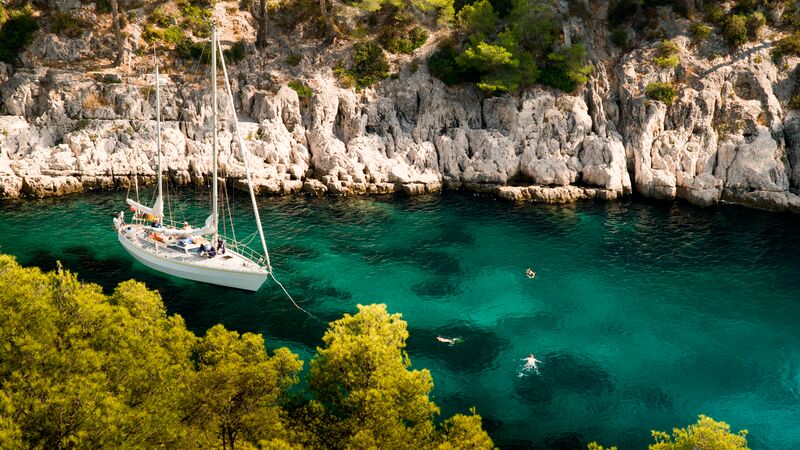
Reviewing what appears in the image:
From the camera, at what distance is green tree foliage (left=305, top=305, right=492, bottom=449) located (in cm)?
2098

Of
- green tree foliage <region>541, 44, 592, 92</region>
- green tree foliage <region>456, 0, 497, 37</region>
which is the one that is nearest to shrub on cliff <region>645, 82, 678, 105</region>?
green tree foliage <region>541, 44, 592, 92</region>

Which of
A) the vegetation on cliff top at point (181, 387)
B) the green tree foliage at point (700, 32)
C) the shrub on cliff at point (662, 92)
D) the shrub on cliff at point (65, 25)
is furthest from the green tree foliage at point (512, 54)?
the vegetation on cliff top at point (181, 387)

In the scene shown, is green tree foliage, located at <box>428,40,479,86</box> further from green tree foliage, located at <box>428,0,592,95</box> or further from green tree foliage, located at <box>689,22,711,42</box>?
green tree foliage, located at <box>689,22,711,42</box>

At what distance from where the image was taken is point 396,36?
7875cm

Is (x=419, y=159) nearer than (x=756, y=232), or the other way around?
(x=756, y=232)

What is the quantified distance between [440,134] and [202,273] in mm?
38670

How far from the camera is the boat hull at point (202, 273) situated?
40.8 meters

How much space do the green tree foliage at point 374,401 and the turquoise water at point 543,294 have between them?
8035 mm

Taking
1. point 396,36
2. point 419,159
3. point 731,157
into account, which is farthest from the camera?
point 396,36

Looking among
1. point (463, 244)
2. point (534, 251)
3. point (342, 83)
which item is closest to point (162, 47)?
point (342, 83)

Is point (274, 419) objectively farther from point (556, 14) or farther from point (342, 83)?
point (556, 14)

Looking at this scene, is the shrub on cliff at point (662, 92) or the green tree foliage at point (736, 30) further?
the green tree foliage at point (736, 30)

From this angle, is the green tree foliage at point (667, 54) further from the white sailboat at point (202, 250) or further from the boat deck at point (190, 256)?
the boat deck at point (190, 256)

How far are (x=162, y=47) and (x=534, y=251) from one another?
188 ft
